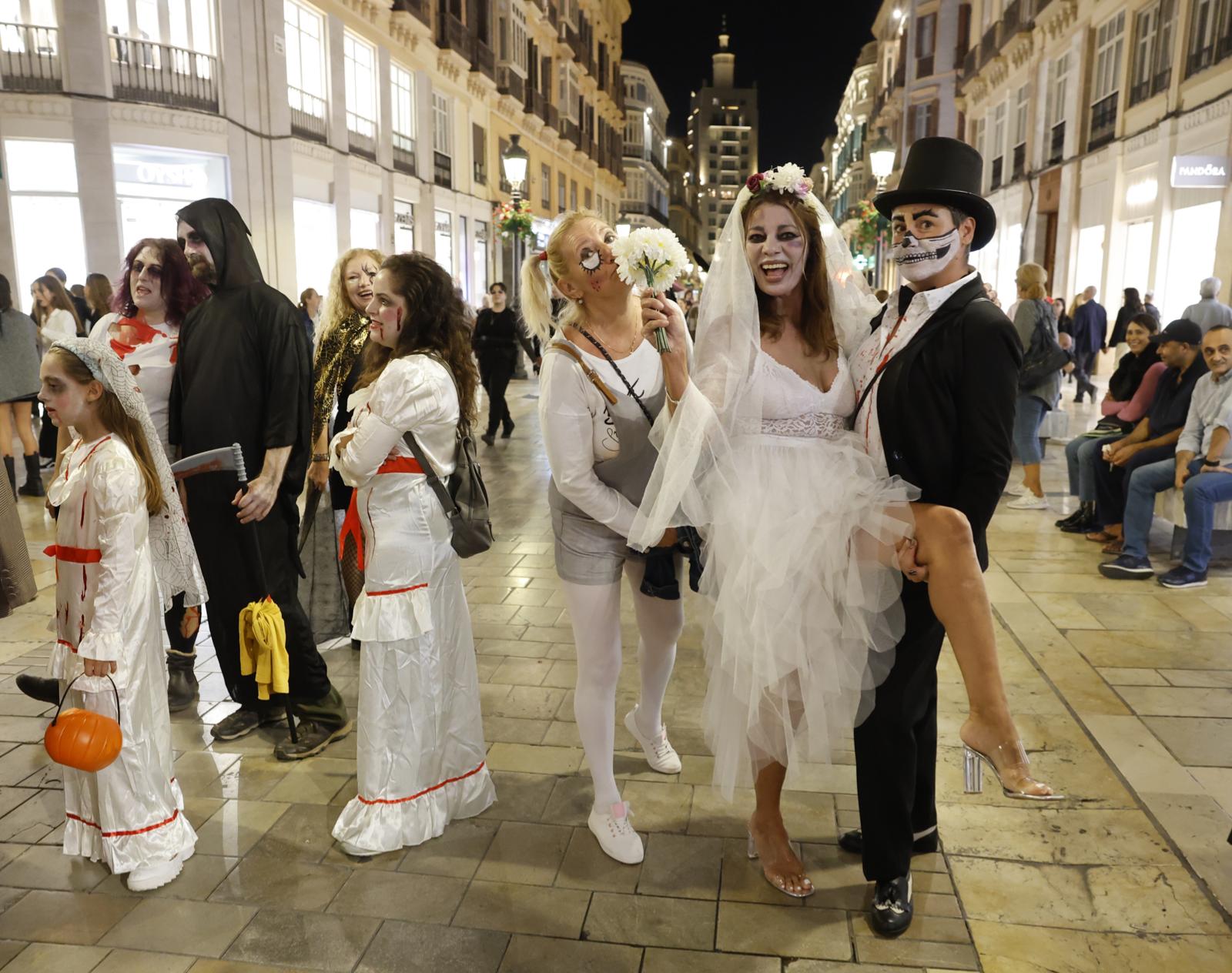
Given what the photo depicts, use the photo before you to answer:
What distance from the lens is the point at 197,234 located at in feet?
11.9

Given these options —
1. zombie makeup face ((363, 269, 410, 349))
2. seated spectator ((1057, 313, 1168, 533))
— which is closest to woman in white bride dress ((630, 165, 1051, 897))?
zombie makeup face ((363, 269, 410, 349))

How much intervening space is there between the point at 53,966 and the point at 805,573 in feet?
7.48

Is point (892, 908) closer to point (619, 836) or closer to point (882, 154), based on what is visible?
point (619, 836)

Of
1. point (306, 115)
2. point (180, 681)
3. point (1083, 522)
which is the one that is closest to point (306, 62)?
point (306, 115)

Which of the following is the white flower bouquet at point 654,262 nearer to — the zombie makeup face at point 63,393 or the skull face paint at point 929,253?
the skull face paint at point 929,253

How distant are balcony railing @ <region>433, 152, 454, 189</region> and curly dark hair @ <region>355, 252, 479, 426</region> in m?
21.4

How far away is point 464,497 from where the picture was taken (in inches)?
128

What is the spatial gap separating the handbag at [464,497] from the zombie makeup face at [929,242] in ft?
4.89

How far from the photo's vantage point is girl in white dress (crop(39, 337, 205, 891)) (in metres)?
2.86

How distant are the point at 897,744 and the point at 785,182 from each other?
5.36 feet

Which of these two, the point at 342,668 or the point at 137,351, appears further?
the point at 342,668

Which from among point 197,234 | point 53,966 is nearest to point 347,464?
point 197,234

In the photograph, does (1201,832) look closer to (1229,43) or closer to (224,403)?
(224,403)

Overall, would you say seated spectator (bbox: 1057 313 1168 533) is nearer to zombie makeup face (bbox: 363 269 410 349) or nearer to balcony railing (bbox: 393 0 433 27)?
zombie makeup face (bbox: 363 269 410 349)
